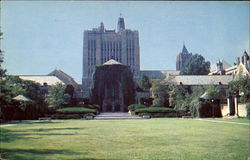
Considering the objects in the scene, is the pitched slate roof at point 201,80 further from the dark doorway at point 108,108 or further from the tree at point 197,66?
the tree at point 197,66

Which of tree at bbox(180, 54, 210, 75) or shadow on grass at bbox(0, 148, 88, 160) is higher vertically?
tree at bbox(180, 54, 210, 75)

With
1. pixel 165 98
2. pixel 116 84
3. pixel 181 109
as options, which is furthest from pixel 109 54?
pixel 181 109

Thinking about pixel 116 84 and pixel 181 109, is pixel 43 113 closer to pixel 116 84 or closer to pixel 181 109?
pixel 181 109

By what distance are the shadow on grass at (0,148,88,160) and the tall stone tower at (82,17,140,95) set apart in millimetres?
98111

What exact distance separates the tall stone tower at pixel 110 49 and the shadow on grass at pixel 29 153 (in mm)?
98111

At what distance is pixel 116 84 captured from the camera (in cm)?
7300

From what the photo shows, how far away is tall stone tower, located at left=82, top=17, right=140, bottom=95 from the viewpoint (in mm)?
108875

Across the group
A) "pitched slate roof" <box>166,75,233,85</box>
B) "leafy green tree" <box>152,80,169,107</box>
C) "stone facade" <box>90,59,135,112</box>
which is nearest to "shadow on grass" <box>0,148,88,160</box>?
"leafy green tree" <box>152,80,169,107</box>

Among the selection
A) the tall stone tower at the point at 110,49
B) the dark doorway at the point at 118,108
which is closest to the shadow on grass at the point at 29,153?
the dark doorway at the point at 118,108

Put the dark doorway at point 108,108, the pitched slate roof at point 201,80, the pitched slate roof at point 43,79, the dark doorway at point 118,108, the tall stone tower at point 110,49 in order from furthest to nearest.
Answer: the tall stone tower at point 110,49
the pitched slate roof at point 43,79
the pitched slate roof at point 201,80
the dark doorway at point 118,108
the dark doorway at point 108,108

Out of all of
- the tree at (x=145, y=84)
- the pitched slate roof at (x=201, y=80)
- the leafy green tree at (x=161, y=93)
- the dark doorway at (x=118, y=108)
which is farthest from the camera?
the tree at (x=145, y=84)

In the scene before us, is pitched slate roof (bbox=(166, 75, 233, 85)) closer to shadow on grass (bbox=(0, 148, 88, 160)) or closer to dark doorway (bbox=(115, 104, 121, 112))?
dark doorway (bbox=(115, 104, 121, 112))

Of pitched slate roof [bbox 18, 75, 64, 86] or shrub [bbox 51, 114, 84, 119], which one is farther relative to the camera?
pitched slate roof [bbox 18, 75, 64, 86]

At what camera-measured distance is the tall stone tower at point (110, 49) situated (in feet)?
357
